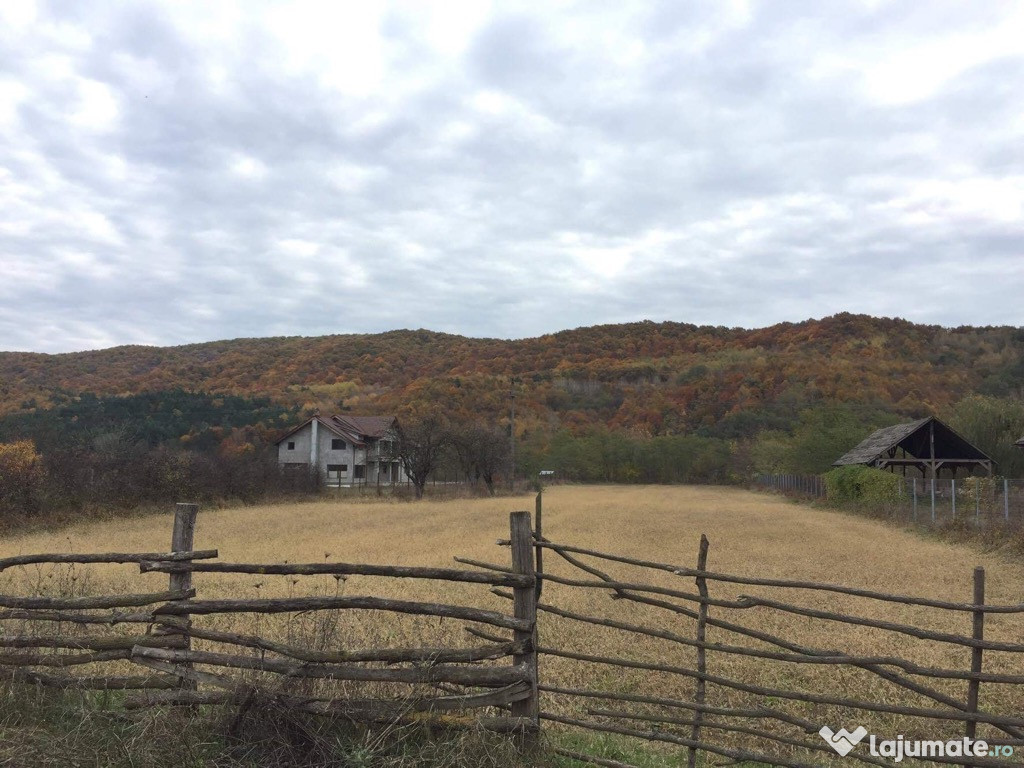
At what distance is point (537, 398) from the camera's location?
3135 inches

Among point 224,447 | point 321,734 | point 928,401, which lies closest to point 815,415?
point 928,401

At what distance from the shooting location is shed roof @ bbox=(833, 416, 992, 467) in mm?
32438

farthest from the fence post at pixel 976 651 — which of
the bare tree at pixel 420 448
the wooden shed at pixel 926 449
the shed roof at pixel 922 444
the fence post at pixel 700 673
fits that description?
the bare tree at pixel 420 448

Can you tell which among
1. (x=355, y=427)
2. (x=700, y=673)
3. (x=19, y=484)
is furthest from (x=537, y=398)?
(x=700, y=673)

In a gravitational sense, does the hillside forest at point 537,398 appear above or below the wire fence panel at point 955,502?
above

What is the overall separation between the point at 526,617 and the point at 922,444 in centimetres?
3513

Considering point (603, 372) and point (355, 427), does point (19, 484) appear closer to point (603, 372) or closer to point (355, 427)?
point (355, 427)

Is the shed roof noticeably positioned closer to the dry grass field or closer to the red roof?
the dry grass field

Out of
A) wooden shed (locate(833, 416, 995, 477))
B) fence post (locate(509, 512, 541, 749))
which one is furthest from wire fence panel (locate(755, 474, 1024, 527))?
fence post (locate(509, 512, 541, 749))

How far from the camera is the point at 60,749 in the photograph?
142 inches

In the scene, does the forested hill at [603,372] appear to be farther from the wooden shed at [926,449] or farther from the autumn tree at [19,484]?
the autumn tree at [19,484]

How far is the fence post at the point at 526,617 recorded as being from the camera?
407 cm

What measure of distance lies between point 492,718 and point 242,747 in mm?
1252

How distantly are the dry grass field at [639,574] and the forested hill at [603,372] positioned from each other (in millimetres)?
39914
